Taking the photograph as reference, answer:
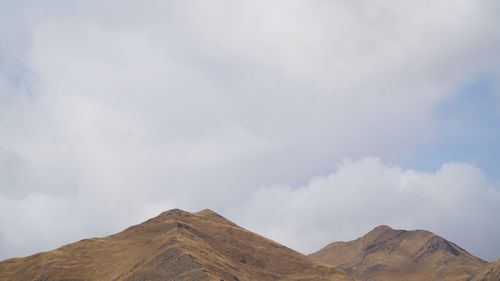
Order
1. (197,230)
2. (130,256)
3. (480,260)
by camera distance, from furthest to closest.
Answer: (480,260) → (197,230) → (130,256)

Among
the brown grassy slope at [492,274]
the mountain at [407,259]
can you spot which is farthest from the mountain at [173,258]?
the mountain at [407,259]

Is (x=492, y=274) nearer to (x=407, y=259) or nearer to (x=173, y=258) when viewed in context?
(x=407, y=259)

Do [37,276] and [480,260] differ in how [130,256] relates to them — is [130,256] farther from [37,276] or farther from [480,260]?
[480,260]

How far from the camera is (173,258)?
66000mm

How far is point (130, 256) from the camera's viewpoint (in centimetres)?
8112

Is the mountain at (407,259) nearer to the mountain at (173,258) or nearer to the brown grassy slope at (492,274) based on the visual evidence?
the brown grassy slope at (492,274)

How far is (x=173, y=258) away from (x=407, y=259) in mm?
137491

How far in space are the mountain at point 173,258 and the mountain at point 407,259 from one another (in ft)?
258

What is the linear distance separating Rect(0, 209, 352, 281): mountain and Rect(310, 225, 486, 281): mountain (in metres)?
78.8

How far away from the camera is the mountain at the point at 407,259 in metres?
152

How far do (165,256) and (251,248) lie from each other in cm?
3482

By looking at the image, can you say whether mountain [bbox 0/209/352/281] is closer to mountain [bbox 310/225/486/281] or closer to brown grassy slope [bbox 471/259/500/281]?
brown grassy slope [bbox 471/259/500/281]

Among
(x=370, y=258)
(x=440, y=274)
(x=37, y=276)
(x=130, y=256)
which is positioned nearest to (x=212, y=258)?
(x=130, y=256)

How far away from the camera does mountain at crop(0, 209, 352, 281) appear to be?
6544cm
